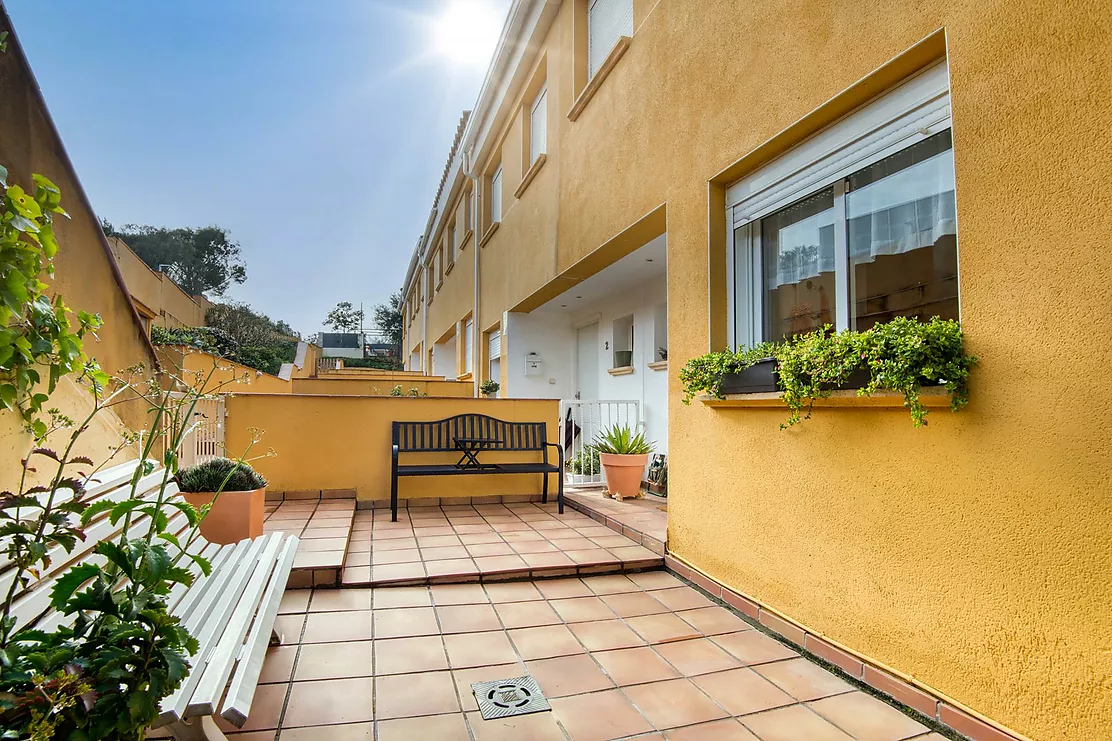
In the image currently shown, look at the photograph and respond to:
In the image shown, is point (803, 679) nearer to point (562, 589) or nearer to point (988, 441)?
point (988, 441)

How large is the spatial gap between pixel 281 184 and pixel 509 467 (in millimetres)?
39783

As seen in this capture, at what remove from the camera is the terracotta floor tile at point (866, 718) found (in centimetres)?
215

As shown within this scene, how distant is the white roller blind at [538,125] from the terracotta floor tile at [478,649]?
611 centimetres

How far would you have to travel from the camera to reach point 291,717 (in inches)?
85.5

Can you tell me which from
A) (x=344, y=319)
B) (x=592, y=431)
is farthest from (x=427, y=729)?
(x=344, y=319)

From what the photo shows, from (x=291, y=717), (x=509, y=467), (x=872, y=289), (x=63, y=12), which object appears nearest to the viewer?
(x=291, y=717)

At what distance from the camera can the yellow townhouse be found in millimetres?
1874

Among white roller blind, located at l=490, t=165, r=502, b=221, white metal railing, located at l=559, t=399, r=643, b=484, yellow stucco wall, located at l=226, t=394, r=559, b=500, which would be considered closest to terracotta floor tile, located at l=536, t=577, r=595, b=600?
yellow stucco wall, located at l=226, t=394, r=559, b=500

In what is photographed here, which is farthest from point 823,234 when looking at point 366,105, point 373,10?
point 366,105

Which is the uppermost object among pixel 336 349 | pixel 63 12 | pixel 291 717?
pixel 63 12

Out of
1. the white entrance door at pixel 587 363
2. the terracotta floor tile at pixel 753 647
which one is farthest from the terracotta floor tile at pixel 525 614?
the white entrance door at pixel 587 363

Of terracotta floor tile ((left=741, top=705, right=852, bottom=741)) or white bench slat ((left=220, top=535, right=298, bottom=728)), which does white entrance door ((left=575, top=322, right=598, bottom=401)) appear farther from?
terracotta floor tile ((left=741, top=705, right=852, bottom=741))

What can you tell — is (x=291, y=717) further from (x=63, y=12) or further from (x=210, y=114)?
(x=210, y=114)

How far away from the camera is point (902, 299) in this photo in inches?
104
